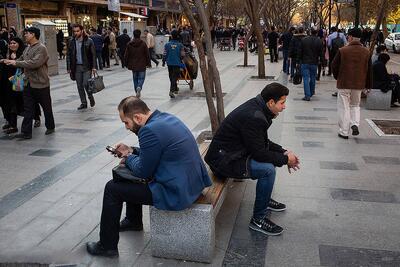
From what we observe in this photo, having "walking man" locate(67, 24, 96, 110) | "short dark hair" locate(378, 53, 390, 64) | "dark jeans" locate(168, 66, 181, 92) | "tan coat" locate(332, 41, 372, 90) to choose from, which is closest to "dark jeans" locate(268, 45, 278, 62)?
"dark jeans" locate(168, 66, 181, 92)

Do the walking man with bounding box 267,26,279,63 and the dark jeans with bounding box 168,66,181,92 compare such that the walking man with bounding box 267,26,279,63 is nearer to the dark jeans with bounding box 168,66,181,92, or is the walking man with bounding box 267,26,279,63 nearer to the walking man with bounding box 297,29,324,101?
the dark jeans with bounding box 168,66,181,92

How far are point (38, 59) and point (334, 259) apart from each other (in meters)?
5.66

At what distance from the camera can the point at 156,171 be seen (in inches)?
145

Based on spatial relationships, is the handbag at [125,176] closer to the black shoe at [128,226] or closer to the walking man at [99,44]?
the black shoe at [128,226]

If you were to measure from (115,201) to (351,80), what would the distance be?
5.23m

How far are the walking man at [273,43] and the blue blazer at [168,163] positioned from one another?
19.3m

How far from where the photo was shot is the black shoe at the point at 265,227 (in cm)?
435

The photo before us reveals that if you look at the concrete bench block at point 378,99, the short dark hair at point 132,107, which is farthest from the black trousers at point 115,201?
the concrete bench block at point 378,99

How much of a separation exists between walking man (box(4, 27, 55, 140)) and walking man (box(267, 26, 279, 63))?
15.6 m

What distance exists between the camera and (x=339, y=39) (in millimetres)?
15797

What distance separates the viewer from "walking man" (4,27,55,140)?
775cm

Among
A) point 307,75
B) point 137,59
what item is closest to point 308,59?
point 307,75

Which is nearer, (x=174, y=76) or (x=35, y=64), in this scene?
(x=35, y=64)

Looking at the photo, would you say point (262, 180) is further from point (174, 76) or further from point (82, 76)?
point (174, 76)
